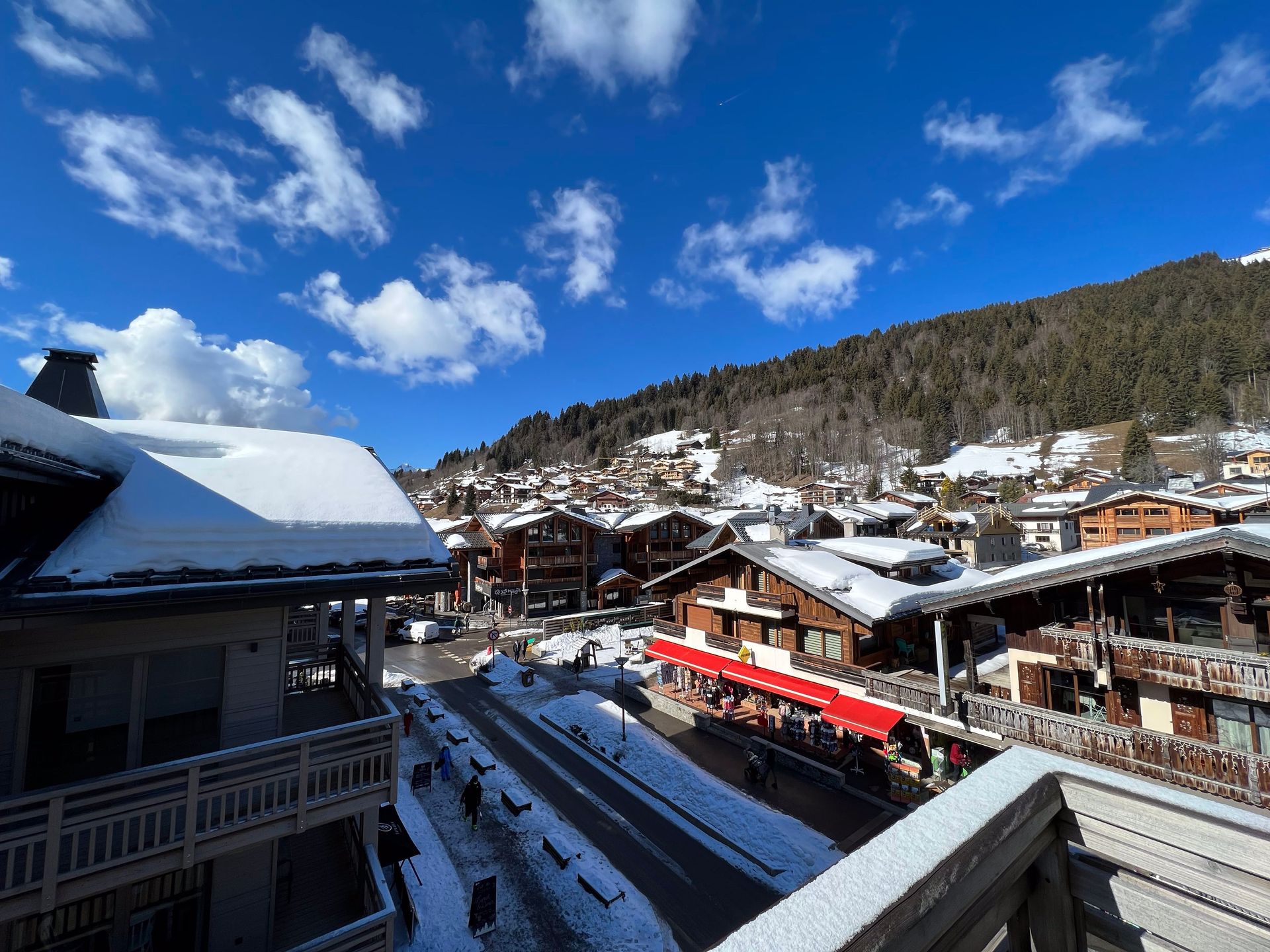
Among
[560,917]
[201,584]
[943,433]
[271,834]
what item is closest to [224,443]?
[201,584]

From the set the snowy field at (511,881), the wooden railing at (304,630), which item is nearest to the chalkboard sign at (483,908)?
the snowy field at (511,881)

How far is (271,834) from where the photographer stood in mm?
7027

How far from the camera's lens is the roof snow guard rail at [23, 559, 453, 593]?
5.66 metres

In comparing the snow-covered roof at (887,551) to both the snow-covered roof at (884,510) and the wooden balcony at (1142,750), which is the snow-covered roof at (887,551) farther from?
the snow-covered roof at (884,510)

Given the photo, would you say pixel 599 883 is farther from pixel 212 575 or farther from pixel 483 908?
pixel 212 575

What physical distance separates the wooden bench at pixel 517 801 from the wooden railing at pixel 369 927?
7.36m

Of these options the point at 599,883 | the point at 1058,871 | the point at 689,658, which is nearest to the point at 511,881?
the point at 599,883

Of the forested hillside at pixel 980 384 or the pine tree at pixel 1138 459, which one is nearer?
the pine tree at pixel 1138 459

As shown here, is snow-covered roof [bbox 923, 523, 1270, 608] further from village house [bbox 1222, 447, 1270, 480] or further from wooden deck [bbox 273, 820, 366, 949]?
village house [bbox 1222, 447, 1270, 480]

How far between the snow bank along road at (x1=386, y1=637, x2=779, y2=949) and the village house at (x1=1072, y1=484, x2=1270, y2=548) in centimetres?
4124

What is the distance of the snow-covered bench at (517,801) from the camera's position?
1545 centimetres

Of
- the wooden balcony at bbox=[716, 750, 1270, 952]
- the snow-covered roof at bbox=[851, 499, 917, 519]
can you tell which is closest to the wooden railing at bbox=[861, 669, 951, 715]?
the wooden balcony at bbox=[716, 750, 1270, 952]

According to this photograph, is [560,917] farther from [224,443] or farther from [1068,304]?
[1068,304]

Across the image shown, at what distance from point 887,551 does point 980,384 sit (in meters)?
142
